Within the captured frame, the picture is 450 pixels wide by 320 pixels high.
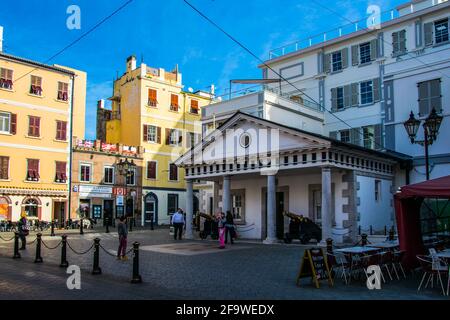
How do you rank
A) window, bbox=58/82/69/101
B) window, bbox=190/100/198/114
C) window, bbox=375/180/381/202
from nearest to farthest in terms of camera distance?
window, bbox=375/180/381/202 → window, bbox=58/82/69/101 → window, bbox=190/100/198/114

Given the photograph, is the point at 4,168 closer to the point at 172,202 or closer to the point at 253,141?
the point at 172,202

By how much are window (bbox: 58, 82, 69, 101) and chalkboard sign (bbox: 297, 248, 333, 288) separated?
111 feet

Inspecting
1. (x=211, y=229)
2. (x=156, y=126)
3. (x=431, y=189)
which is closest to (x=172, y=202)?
(x=156, y=126)

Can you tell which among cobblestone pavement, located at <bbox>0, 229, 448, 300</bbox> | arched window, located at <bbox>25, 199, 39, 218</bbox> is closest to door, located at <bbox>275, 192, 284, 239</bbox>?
cobblestone pavement, located at <bbox>0, 229, 448, 300</bbox>

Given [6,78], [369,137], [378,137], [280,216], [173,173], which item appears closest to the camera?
[280,216]

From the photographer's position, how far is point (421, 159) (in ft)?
82.5

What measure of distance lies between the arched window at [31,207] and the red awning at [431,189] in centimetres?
3176

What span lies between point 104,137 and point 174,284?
42.7 metres

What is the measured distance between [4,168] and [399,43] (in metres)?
29.5

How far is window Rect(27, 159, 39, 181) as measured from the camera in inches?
1433

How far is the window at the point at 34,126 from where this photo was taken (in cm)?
3703

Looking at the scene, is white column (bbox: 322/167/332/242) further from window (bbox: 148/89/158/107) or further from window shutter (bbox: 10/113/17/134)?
window (bbox: 148/89/158/107)

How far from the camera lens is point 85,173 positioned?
132 feet
